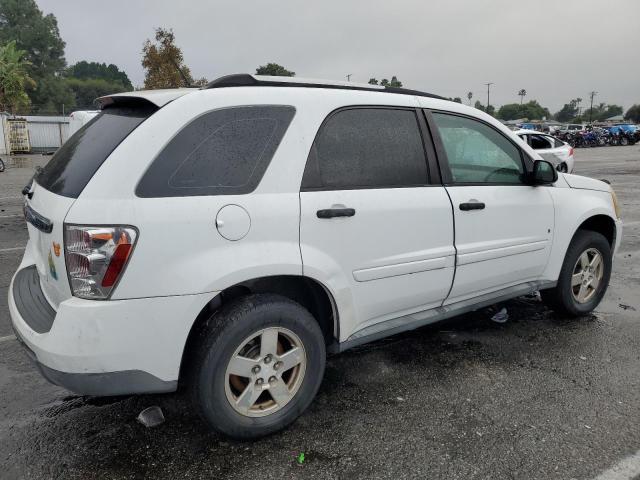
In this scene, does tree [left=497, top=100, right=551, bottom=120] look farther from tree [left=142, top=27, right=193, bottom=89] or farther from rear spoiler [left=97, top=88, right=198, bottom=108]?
rear spoiler [left=97, top=88, right=198, bottom=108]

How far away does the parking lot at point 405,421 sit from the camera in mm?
2549

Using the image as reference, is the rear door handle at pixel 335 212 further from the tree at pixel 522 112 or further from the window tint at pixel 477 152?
the tree at pixel 522 112

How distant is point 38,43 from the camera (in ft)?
278

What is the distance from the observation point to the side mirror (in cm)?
382

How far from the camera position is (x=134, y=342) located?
7.59 feet

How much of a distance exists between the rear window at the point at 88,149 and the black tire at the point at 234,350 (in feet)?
2.95

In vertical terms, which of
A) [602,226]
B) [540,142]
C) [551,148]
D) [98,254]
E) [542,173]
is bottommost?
[602,226]

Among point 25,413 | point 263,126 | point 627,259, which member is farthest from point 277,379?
point 627,259

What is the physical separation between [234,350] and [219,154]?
3.12 feet

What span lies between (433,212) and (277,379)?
136 centimetres

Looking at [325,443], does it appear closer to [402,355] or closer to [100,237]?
[402,355]

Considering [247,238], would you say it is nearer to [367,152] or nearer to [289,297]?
[289,297]

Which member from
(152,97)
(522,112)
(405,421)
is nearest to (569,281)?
(405,421)

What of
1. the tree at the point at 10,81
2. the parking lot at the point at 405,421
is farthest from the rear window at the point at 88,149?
the tree at the point at 10,81
